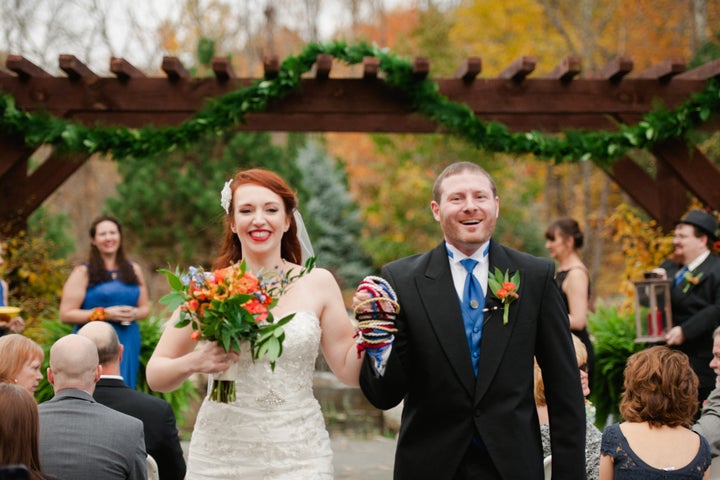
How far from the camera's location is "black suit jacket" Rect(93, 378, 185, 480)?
4254 millimetres

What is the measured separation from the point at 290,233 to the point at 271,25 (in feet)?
72.6

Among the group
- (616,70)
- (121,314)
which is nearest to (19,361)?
(121,314)

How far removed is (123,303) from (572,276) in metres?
3.92

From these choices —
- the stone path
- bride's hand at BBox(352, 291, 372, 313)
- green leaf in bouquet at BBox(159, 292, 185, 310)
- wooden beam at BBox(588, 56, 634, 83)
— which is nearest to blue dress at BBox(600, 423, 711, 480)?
bride's hand at BBox(352, 291, 372, 313)

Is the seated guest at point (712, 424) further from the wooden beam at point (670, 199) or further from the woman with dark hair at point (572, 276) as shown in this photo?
the wooden beam at point (670, 199)

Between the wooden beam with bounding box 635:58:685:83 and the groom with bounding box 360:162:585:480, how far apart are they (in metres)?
5.70

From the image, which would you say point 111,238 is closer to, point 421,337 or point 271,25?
point 421,337

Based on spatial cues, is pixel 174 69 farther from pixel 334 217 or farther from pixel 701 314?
pixel 334 217

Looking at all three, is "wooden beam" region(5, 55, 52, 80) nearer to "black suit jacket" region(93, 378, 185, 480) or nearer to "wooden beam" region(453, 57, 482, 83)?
"wooden beam" region(453, 57, 482, 83)

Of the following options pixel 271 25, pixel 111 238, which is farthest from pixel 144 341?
pixel 271 25

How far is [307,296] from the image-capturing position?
11.8 ft

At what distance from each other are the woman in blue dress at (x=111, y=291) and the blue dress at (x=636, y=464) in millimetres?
4832

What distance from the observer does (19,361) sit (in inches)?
163

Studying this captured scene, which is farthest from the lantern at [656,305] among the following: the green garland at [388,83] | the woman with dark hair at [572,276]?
the green garland at [388,83]
